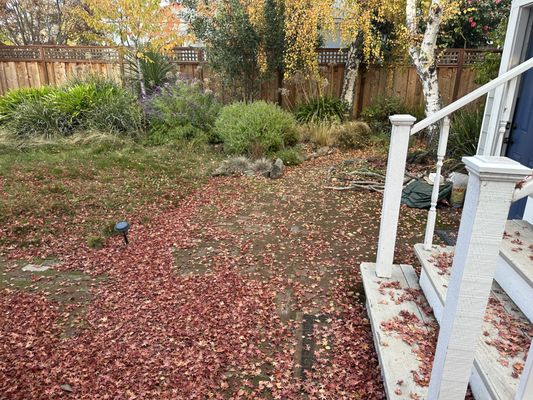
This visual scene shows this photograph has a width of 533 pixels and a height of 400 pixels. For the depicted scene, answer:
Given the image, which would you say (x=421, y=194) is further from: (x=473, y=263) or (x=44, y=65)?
(x=44, y=65)

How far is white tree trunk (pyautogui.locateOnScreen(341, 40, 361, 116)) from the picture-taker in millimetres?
8644

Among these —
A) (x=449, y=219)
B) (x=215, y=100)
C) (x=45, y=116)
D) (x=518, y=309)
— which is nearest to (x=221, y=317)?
(x=518, y=309)

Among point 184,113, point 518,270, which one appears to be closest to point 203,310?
point 518,270

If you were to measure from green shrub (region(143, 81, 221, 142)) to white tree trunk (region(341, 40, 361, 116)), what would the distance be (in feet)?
10.0

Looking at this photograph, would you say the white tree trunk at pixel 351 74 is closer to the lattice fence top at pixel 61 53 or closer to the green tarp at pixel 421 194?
the green tarp at pixel 421 194

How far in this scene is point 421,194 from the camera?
476 centimetres

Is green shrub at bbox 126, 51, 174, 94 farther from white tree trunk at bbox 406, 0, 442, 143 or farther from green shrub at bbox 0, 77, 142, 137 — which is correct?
white tree trunk at bbox 406, 0, 442, 143

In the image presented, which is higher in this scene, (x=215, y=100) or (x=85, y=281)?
(x=215, y=100)

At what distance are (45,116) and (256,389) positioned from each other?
25.4 feet

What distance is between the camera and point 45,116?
25.6 feet

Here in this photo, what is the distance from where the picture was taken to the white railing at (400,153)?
7.61ft

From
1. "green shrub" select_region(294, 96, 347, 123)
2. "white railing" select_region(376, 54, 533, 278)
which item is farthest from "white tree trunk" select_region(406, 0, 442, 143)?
"white railing" select_region(376, 54, 533, 278)

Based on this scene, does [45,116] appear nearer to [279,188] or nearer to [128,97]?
[128,97]

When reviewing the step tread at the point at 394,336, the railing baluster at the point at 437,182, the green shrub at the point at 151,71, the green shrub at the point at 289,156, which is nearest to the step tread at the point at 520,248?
the railing baluster at the point at 437,182
